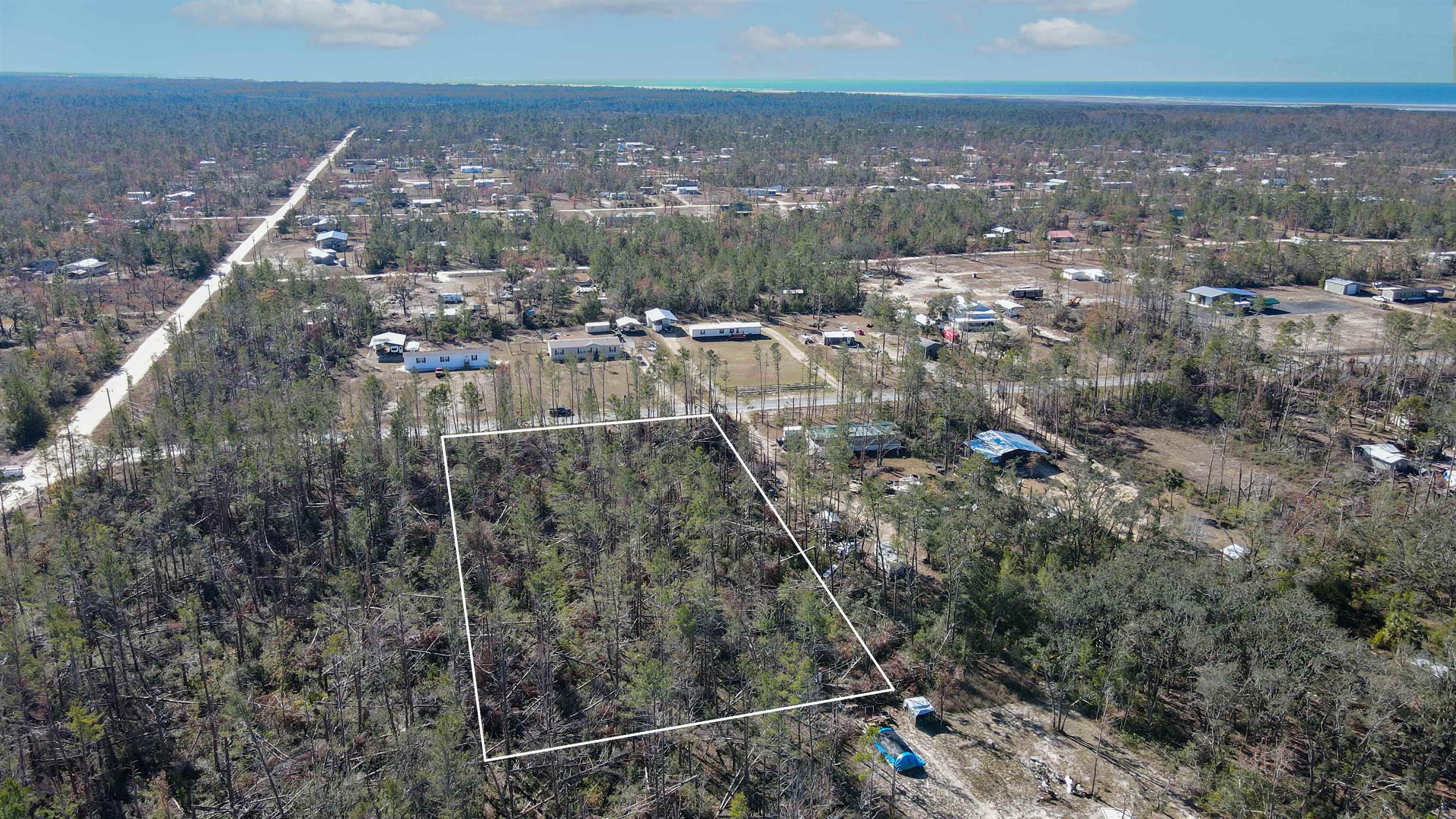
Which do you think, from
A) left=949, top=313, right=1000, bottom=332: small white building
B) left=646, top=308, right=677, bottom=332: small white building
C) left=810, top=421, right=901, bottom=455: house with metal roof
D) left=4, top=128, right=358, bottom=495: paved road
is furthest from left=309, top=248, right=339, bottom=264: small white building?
left=810, top=421, right=901, bottom=455: house with metal roof

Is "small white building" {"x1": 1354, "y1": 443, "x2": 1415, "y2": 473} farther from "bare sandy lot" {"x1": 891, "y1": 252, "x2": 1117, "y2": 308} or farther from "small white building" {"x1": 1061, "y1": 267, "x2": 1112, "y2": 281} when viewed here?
"small white building" {"x1": 1061, "y1": 267, "x2": 1112, "y2": 281}

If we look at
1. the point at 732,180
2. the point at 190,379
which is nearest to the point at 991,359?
the point at 190,379

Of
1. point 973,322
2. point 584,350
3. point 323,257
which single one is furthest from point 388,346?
point 973,322

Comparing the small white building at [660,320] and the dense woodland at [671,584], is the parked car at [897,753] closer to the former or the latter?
the dense woodland at [671,584]

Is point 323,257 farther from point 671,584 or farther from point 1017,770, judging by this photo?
point 1017,770

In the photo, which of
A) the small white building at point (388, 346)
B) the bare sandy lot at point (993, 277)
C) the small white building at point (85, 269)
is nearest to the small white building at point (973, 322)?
the bare sandy lot at point (993, 277)

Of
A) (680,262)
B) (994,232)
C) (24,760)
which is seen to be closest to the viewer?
(24,760)

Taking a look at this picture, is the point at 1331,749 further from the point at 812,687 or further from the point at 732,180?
the point at 732,180

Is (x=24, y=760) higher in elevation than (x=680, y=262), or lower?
lower
